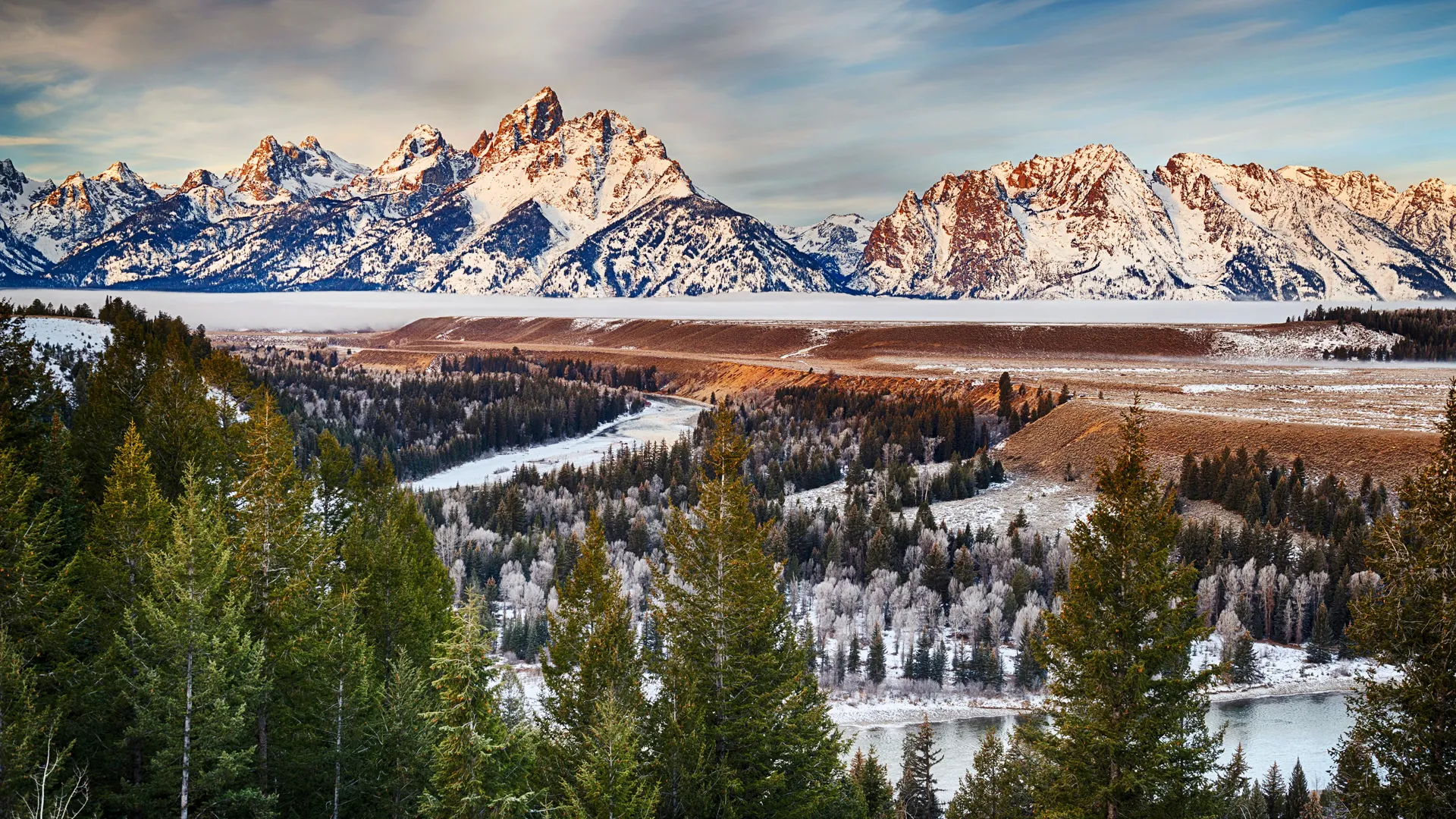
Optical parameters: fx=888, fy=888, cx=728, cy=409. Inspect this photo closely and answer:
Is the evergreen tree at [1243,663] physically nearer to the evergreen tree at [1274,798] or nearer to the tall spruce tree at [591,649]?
the evergreen tree at [1274,798]

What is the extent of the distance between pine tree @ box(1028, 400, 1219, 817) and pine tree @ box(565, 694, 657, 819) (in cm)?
814

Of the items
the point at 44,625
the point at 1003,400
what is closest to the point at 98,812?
the point at 44,625

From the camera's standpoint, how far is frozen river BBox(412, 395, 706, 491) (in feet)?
399

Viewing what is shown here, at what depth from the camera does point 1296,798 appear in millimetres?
36344

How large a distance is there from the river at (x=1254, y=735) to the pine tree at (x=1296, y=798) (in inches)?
267

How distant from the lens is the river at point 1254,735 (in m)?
44.6

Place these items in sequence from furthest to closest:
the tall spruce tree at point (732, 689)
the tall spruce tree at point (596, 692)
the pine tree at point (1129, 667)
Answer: the tall spruce tree at point (732, 689)
the tall spruce tree at point (596, 692)
the pine tree at point (1129, 667)

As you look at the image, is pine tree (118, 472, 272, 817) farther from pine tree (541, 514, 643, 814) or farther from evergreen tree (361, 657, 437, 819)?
pine tree (541, 514, 643, 814)

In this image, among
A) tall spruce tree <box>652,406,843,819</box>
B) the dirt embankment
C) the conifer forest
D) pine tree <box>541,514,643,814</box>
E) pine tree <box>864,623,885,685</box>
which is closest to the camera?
the conifer forest

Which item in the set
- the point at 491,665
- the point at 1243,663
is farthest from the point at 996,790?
the point at 1243,663

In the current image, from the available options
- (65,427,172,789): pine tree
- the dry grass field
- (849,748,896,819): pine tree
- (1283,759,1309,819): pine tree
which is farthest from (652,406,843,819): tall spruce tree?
the dry grass field

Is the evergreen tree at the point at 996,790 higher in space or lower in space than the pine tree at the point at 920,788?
higher

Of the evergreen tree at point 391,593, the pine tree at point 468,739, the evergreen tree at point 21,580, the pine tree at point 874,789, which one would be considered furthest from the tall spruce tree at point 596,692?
the pine tree at point 874,789

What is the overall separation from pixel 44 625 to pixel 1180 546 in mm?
70319
